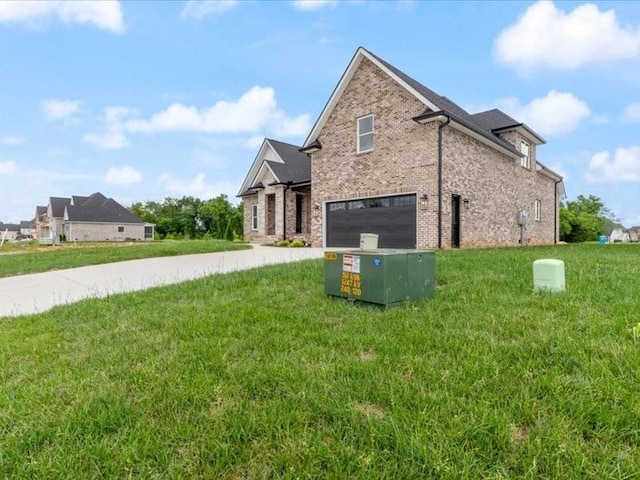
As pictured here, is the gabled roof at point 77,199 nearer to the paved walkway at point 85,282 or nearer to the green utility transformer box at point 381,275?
the paved walkway at point 85,282

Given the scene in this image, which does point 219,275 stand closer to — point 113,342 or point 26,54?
point 113,342

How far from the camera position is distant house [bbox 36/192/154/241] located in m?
41.9

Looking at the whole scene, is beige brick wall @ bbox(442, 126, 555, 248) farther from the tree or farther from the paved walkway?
the tree

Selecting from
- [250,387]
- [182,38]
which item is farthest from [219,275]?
[182,38]

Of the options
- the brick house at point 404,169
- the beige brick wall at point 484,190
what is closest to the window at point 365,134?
the brick house at point 404,169

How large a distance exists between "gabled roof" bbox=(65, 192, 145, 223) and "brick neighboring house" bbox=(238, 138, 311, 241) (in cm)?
2925

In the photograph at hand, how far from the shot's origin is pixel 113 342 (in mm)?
3543

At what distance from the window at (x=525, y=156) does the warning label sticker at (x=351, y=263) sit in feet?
56.7

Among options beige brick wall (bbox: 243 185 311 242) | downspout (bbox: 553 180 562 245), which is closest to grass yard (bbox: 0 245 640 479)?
beige brick wall (bbox: 243 185 311 242)

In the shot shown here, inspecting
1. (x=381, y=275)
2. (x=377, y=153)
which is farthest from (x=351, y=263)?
(x=377, y=153)

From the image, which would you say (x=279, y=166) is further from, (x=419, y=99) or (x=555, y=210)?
(x=555, y=210)

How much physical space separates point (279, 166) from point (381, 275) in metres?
17.5

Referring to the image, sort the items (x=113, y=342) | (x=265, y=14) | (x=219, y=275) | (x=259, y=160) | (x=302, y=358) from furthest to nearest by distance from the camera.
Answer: (x=259, y=160), (x=265, y=14), (x=219, y=275), (x=113, y=342), (x=302, y=358)

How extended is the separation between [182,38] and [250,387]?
13.3 metres
